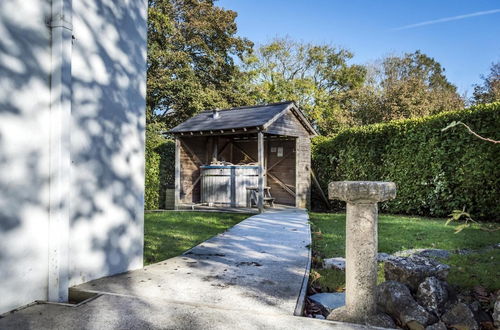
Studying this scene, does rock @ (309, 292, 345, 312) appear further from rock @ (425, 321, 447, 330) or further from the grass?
the grass

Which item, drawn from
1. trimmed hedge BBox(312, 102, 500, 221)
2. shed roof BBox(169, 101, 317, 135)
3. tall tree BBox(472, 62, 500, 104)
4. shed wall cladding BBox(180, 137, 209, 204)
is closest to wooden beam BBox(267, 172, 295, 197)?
trimmed hedge BBox(312, 102, 500, 221)

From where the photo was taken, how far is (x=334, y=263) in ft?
14.2

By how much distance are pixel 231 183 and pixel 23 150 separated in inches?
333

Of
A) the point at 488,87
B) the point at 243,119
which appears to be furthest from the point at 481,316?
the point at 488,87

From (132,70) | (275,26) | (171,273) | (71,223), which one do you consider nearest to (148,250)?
(171,273)

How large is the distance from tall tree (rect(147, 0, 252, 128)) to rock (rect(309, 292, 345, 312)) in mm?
16958

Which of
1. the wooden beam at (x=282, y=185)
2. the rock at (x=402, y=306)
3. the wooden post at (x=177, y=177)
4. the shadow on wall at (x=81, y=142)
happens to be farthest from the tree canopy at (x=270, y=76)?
the rock at (x=402, y=306)

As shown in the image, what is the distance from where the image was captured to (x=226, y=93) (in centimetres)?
2109

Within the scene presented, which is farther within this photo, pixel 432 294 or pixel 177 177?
pixel 177 177

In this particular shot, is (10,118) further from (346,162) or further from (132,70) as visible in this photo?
(346,162)

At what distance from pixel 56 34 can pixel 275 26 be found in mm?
25472

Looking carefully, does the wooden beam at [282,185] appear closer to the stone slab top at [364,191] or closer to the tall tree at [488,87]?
the stone slab top at [364,191]

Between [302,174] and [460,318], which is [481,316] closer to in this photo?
[460,318]

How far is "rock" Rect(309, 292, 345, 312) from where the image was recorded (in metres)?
3.10
